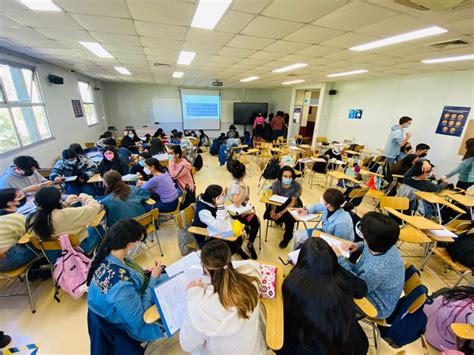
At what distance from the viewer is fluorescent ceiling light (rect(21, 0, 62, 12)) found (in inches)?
78.5

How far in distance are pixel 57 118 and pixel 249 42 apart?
5.56 meters

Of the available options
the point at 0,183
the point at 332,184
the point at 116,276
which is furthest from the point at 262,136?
the point at 116,276

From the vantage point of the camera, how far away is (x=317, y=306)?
109 cm

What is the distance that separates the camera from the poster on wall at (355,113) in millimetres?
7235

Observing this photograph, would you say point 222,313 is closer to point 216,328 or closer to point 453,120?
point 216,328

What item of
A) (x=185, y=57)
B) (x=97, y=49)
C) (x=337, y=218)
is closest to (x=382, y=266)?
(x=337, y=218)

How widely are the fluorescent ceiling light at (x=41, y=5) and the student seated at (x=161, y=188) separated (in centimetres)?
191

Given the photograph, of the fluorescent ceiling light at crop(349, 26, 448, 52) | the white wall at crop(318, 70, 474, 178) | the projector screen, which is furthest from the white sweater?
the projector screen

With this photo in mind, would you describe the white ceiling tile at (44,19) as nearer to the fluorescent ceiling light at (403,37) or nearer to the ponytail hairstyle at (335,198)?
the ponytail hairstyle at (335,198)

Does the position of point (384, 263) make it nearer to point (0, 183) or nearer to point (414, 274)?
point (414, 274)

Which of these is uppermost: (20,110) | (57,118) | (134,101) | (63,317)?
(134,101)

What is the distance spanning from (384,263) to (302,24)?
2595mm

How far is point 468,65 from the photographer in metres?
4.14

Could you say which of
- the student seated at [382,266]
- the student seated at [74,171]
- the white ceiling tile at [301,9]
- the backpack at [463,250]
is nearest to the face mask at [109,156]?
the student seated at [74,171]
